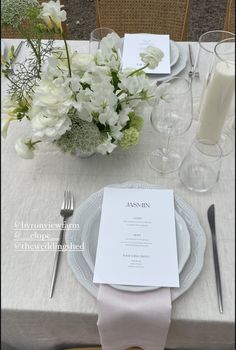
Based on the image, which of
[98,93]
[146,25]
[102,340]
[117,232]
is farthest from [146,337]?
[146,25]

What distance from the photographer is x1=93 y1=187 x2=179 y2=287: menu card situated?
1.92 ft

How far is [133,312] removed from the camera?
0.56 metres

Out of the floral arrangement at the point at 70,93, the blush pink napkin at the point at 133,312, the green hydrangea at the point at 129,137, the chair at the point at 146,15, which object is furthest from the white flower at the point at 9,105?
the chair at the point at 146,15

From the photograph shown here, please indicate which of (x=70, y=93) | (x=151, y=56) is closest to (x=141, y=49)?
(x=151, y=56)

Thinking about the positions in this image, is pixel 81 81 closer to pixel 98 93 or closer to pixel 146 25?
pixel 98 93

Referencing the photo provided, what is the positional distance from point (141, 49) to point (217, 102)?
53 centimetres

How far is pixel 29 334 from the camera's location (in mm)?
647

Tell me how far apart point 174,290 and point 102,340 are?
16 centimetres

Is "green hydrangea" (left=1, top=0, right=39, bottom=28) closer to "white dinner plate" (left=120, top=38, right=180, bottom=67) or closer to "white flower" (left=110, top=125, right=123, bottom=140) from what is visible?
"white flower" (left=110, top=125, right=123, bottom=140)

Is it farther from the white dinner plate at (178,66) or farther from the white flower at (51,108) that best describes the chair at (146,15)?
the white flower at (51,108)

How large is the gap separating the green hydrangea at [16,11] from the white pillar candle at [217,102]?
1.24 feet

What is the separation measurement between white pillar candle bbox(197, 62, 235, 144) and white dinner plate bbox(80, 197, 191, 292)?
7.0 inches

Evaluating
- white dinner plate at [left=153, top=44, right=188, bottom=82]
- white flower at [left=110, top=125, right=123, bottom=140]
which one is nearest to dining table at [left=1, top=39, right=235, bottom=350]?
white flower at [left=110, top=125, right=123, bottom=140]

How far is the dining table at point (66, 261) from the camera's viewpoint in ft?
1.87
